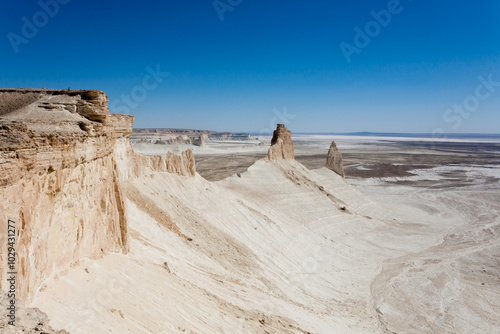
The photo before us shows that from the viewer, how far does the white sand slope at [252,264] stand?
7.34 meters

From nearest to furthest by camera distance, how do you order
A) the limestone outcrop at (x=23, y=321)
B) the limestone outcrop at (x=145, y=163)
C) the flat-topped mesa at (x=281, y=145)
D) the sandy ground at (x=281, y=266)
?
the limestone outcrop at (x=23, y=321)
the sandy ground at (x=281, y=266)
the limestone outcrop at (x=145, y=163)
the flat-topped mesa at (x=281, y=145)

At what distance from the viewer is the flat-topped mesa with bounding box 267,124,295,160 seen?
98.6ft

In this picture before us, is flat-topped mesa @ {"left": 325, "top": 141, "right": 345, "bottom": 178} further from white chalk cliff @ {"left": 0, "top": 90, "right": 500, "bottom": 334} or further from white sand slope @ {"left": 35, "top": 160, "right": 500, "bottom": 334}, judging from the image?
white chalk cliff @ {"left": 0, "top": 90, "right": 500, "bottom": 334}

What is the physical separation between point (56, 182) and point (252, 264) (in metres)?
10.1

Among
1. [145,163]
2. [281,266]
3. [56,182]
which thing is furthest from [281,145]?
[56,182]

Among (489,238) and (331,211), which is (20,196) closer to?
(331,211)

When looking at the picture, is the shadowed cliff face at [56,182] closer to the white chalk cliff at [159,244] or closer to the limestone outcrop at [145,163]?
the white chalk cliff at [159,244]

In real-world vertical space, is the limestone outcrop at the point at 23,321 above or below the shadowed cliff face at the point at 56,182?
below

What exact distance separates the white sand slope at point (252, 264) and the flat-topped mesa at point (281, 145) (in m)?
1.22

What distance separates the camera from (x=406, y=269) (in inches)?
715

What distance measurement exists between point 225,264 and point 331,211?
1392 centimetres

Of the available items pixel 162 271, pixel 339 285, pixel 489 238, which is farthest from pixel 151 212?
pixel 489 238

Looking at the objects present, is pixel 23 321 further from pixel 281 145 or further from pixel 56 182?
pixel 281 145

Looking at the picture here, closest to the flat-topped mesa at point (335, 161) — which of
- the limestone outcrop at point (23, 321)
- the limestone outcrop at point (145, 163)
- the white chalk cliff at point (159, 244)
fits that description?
the white chalk cliff at point (159, 244)
